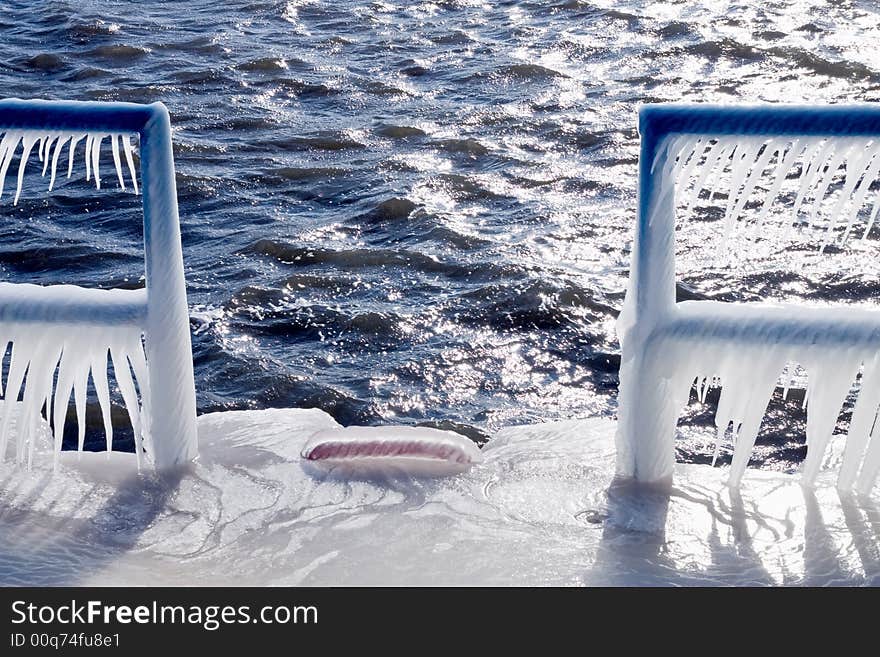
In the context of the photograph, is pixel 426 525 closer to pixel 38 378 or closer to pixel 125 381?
pixel 125 381

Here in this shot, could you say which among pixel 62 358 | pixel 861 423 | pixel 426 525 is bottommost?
pixel 426 525

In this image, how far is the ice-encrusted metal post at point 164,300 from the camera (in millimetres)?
2078

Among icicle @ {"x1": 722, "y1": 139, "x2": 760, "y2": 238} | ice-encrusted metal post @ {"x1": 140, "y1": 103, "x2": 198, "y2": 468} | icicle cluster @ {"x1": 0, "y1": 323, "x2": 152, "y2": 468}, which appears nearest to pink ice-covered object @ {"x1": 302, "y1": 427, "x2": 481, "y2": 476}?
ice-encrusted metal post @ {"x1": 140, "y1": 103, "x2": 198, "y2": 468}

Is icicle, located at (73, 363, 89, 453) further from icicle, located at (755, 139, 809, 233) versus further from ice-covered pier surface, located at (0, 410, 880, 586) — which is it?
icicle, located at (755, 139, 809, 233)

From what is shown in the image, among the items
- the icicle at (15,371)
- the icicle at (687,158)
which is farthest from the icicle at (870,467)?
the icicle at (15,371)

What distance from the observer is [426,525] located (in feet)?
7.14

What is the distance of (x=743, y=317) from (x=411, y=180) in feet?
9.26

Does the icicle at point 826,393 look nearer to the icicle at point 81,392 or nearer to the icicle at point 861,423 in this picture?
the icicle at point 861,423

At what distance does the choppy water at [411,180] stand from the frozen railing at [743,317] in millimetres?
787

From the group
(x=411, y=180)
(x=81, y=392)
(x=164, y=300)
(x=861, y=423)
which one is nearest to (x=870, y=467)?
(x=861, y=423)

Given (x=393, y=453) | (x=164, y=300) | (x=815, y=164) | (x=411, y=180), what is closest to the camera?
(x=815, y=164)

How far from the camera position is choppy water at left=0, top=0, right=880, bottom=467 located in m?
3.40
